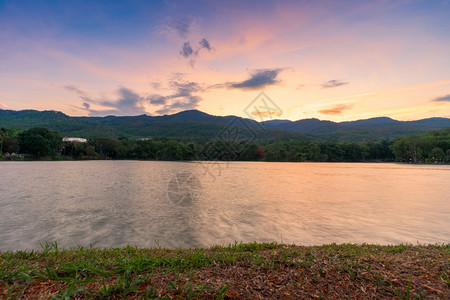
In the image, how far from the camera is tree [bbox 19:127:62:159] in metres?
95.1

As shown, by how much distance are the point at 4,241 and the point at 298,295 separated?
9891mm

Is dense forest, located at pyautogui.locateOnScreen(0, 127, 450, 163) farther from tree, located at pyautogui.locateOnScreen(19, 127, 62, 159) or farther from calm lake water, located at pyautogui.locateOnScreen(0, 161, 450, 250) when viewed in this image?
calm lake water, located at pyautogui.locateOnScreen(0, 161, 450, 250)

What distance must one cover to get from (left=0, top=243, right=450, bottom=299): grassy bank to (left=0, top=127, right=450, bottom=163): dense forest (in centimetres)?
8697

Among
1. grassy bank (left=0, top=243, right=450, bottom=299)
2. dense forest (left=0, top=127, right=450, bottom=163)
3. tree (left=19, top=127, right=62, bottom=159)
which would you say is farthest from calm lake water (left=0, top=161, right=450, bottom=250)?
tree (left=19, top=127, right=62, bottom=159)

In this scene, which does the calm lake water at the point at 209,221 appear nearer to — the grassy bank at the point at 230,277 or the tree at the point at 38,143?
the grassy bank at the point at 230,277

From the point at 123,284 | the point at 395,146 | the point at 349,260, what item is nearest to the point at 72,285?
the point at 123,284

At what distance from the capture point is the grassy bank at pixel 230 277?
127 inches

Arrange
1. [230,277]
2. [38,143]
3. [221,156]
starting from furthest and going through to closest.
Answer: [221,156] < [38,143] < [230,277]

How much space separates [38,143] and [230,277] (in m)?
121

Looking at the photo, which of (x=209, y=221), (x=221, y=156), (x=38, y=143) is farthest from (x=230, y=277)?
(x=38, y=143)

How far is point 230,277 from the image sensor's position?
3.76m

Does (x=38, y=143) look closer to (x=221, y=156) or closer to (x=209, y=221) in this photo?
(x=221, y=156)

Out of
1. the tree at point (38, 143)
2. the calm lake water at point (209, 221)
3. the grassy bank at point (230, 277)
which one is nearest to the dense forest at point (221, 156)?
the tree at point (38, 143)

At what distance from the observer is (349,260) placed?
173 inches
